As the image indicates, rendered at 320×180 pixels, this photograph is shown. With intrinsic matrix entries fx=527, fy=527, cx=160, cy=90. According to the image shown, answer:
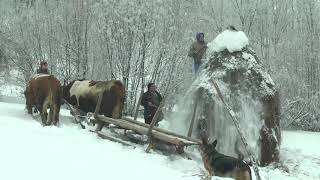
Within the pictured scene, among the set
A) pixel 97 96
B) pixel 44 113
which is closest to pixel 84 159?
pixel 44 113

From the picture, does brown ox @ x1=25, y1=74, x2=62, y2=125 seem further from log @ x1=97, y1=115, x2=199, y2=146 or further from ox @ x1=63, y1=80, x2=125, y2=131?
log @ x1=97, y1=115, x2=199, y2=146

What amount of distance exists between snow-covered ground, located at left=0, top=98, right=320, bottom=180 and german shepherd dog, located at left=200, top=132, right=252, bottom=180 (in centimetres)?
26

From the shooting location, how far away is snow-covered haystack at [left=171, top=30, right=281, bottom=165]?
35.1 feet

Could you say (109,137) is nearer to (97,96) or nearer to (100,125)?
(100,125)

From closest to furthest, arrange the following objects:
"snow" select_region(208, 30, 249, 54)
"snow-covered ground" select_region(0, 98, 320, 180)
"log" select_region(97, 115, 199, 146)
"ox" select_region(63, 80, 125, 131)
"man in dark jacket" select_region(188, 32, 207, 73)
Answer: "snow-covered ground" select_region(0, 98, 320, 180) → "log" select_region(97, 115, 199, 146) → "snow" select_region(208, 30, 249, 54) → "ox" select_region(63, 80, 125, 131) → "man in dark jacket" select_region(188, 32, 207, 73)

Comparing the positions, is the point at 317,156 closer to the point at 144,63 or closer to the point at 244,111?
the point at 244,111

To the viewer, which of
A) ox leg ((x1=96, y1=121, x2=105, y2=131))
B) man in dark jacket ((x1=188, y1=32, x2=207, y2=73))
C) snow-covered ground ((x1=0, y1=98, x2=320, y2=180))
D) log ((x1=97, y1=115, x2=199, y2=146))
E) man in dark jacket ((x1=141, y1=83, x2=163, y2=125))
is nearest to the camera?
snow-covered ground ((x1=0, y1=98, x2=320, y2=180))

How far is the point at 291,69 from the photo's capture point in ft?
69.7

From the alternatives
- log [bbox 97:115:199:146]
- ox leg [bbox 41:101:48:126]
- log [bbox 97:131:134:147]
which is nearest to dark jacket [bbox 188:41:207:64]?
log [bbox 97:115:199:146]

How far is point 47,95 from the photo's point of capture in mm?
12664

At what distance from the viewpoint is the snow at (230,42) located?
11594 millimetres

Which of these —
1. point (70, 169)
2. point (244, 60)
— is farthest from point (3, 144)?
point (244, 60)

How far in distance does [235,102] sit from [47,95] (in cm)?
462

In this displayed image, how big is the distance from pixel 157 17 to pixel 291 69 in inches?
277
